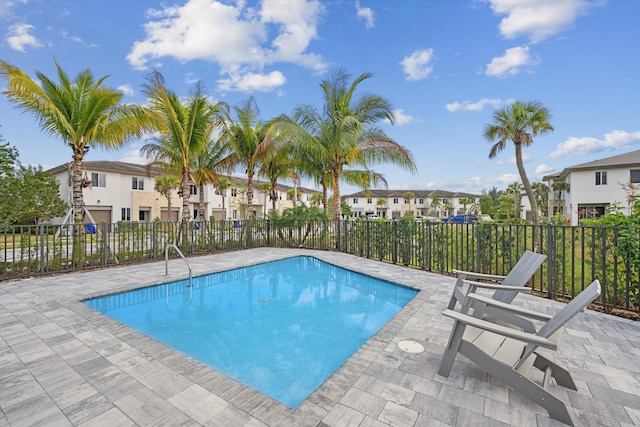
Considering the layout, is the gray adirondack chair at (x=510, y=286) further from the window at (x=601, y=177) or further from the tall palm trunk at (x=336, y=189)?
the window at (x=601, y=177)

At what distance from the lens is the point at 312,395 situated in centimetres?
266

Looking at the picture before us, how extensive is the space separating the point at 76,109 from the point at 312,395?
9901 millimetres

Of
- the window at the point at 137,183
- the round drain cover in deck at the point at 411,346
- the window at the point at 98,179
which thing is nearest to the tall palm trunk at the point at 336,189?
the round drain cover in deck at the point at 411,346

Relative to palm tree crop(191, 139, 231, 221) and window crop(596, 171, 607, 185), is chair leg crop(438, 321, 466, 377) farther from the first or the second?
window crop(596, 171, 607, 185)

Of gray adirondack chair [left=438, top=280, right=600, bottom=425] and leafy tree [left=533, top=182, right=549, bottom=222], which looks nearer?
gray adirondack chair [left=438, top=280, right=600, bottom=425]

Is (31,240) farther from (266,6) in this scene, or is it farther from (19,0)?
(266,6)

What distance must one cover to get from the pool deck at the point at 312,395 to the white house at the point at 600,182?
24.7 meters

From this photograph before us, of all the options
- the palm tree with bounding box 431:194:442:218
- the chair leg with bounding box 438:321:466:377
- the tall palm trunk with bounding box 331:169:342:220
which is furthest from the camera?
the palm tree with bounding box 431:194:442:218

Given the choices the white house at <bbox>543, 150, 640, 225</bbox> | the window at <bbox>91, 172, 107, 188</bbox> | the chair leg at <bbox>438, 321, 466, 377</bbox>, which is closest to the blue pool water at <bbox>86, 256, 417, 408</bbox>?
the chair leg at <bbox>438, 321, 466, 377</bbox>

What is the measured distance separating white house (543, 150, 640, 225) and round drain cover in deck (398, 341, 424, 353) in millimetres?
25387

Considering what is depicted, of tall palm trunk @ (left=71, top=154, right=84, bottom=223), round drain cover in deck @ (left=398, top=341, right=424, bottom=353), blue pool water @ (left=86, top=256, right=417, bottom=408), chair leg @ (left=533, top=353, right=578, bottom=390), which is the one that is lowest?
blue pool water @ (left=86, top=256, right=417, bottom=408)

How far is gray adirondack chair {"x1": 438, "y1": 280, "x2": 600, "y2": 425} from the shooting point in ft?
7.38

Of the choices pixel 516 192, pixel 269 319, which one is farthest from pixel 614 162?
pixel 269 319

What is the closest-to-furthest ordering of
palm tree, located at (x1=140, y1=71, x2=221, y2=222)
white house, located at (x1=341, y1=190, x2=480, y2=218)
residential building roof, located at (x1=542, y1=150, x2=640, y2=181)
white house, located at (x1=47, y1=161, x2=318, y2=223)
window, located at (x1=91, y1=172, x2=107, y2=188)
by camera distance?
palm tree, located at (x1=140, y1=71, x2=221, y2=222) → residential building roof, located at (x1=542, y1=150, x2=640, y2=181) → window, located at (x1=91, y1=172, x2=107, y2=188) → white house, located at (x1=47, y1=161, x2=318, y2=223) → white house, located at (x1=341, y1=190, x2=480, y2=218)
